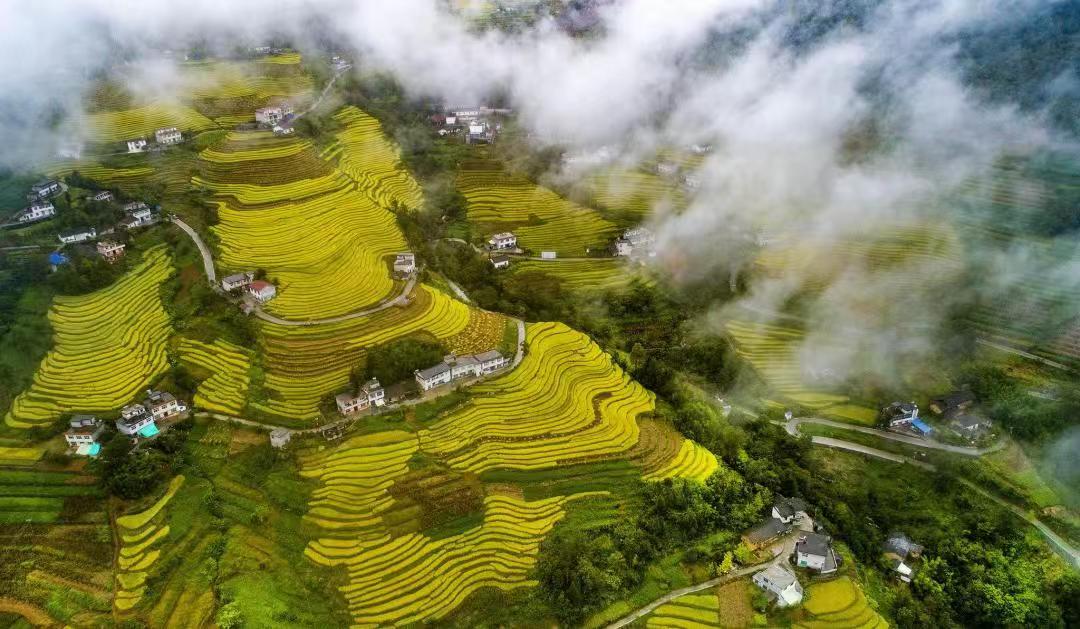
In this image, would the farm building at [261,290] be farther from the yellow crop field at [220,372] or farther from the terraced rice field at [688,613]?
the terraced rice field at [688,613]

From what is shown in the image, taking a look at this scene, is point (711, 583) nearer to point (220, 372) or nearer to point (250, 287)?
point (220, 372)

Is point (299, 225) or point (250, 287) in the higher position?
point (299, 225)


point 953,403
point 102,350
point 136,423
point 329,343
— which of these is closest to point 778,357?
point 953,403

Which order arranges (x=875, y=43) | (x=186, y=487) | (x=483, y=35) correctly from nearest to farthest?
(x=186, y=487), (x=875, y=43), (x=483, y=35)

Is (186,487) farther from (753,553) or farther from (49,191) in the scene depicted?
(49,191)

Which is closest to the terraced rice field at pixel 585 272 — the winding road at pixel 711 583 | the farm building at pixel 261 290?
the farm building at pixel 261 290

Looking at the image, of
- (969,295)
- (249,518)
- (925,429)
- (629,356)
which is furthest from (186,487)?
(969,295)
